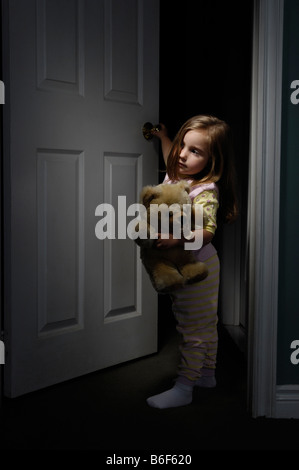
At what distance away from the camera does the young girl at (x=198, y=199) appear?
220cm

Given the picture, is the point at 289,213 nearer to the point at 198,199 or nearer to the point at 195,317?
the point at 198,199

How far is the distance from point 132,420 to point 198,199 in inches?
31.9

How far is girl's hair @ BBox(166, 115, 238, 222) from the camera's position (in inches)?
86.7

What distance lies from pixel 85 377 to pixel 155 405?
0.43 m

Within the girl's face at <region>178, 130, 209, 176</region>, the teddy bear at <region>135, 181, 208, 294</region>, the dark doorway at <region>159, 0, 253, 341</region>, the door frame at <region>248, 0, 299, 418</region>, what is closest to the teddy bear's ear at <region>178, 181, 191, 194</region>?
the teddy bear at <region>135, 181, 208, 294</region>

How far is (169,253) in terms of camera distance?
2.10 metres

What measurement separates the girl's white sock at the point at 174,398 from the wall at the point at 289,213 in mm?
346

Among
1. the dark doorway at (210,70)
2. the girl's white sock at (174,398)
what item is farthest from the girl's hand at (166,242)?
the dark doorway at (210,70)

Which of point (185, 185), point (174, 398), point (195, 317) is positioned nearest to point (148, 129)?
point (185, 185)

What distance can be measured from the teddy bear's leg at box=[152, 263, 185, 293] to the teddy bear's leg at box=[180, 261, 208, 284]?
0.06ft

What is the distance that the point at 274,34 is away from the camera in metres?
2.01

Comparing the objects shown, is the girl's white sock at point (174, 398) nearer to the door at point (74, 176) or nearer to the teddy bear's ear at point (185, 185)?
the door at point (74, 176)
